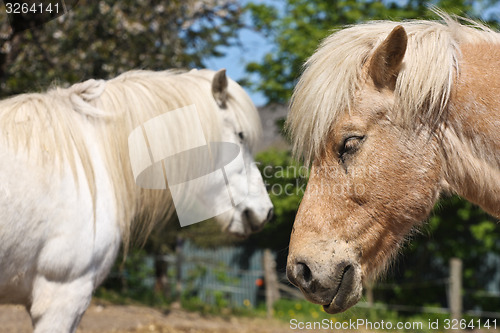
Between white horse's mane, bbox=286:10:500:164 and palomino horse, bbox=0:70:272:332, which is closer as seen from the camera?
white horse's mane, bbox=286:10:500:164

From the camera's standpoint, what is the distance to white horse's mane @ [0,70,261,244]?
2.40m

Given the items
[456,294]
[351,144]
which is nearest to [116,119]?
[351,144]

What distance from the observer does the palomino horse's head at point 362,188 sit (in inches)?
71.0

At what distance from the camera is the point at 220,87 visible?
3.35 meters

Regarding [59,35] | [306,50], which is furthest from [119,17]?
Result: [306,50]

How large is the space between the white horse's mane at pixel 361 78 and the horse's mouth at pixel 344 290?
1.64 feet

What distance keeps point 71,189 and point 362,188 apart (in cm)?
146

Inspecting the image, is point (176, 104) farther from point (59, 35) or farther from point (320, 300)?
point (59, 35)

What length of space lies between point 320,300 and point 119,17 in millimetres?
6503

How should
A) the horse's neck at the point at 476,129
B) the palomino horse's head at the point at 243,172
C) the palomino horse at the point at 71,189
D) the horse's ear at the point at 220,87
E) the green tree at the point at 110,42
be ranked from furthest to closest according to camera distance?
the green tree at the point at 110,42
the palomino horse's head at the point at 243,172
the horse's ear at the point at 220,87
the palomino horse at the point at 71,189
the horse's neck at the point at 476,129

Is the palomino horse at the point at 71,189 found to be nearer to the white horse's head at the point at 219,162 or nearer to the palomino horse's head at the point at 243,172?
the white horse's head at the point at 219,162

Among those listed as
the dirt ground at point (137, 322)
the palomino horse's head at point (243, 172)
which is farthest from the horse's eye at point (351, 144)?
the dirt ground at point (137, 322)

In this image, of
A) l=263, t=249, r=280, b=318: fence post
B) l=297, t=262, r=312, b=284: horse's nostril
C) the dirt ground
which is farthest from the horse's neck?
l=263, t=249, r=280, b=318: fence post

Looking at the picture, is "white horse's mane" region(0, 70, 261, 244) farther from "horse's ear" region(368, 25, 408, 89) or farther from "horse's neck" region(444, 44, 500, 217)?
"horse's neck" region(444, 44, 500, 217)
